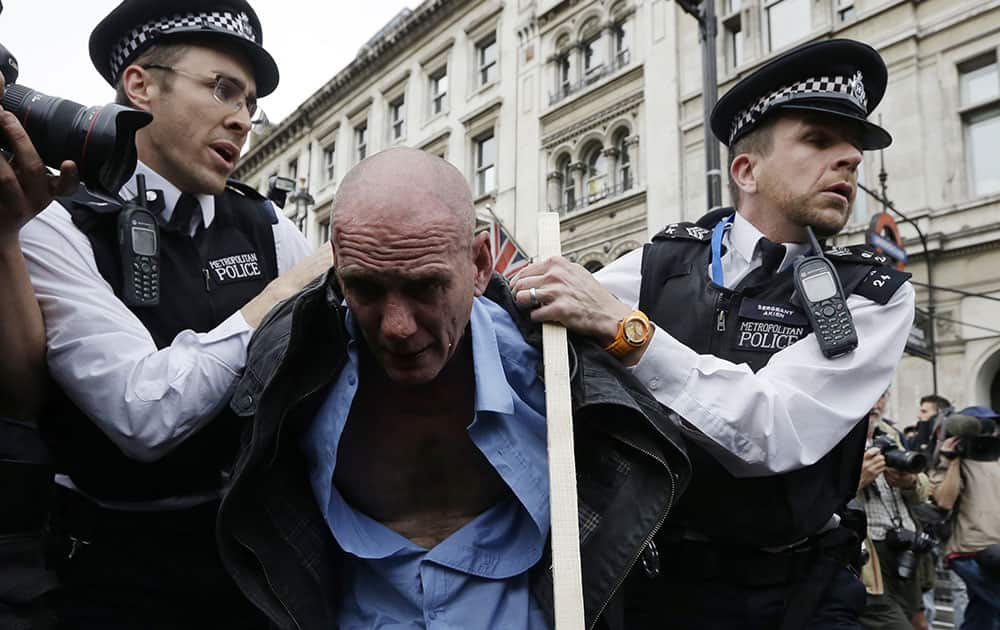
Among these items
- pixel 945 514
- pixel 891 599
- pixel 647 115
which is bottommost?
pixel 891 599

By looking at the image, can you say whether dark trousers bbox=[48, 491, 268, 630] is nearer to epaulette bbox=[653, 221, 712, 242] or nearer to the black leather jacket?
the black leather jacket

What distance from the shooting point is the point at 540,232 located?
194 centimetres

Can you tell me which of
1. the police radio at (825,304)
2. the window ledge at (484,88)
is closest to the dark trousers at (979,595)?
the police radio at (825,304)

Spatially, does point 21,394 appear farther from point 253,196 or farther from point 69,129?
point 253,196

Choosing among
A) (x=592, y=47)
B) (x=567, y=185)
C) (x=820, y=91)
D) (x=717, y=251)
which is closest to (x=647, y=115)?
(x=567, y=185)

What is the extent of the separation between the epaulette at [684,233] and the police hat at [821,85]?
1.17 ft

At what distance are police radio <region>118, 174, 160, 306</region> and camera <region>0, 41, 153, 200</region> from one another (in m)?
0.37

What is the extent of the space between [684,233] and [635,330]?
2.52 feet

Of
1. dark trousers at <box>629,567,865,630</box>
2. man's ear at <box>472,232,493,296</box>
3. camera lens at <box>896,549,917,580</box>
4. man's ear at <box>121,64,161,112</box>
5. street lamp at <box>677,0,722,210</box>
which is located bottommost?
camera lens at <box>896,549,917,580</box>

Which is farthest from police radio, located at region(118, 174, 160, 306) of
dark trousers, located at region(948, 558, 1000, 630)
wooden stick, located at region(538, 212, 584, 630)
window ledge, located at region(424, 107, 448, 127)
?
window ledge, located at region(424, 107, 448, 127)

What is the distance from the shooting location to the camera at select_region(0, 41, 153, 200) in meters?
1.68

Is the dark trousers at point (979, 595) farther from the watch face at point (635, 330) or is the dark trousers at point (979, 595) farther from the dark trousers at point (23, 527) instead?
the dark trousers at point (23, 527)

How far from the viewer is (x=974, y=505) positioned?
6008 millimetres

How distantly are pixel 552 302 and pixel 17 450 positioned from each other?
1.18 metres
